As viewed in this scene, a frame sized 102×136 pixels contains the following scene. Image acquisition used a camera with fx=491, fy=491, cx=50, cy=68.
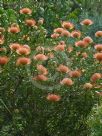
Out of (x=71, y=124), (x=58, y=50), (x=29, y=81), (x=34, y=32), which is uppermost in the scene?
(x=34, y=32)

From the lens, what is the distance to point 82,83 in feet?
15.0

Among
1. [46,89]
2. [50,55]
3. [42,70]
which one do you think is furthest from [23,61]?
[50,55]

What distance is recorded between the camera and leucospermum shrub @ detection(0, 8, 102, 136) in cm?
444

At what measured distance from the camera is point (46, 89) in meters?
4.47

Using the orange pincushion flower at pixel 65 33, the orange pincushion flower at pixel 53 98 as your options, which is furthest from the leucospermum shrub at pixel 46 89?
the orange pincushion flower at pixel 65 33

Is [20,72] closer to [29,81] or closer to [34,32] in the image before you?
[29,81]

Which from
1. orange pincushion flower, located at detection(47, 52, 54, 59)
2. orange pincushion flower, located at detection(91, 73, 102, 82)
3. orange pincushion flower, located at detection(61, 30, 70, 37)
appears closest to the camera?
orange pincushion flower, located at detection(91, 73, 102, 82)

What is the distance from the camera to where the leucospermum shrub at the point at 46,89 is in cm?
444

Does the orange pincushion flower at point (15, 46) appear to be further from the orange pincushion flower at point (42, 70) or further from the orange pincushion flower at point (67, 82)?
the orange pincushion flower at point (67, 82)

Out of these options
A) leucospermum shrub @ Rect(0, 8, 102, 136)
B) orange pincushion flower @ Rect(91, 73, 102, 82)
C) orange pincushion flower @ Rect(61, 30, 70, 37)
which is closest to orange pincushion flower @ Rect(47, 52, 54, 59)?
leucospermum shrub @ Rect(0, 8, 102, 136)

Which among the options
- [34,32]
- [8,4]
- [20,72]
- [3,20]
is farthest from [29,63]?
[8,4]

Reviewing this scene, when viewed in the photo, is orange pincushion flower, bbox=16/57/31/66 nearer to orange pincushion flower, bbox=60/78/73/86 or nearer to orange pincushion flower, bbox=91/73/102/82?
orange pincushion flower, bbox=60/78/73/86

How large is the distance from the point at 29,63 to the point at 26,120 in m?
0.60

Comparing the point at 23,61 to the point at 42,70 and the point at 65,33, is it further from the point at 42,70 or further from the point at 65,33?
the point at 65,33
